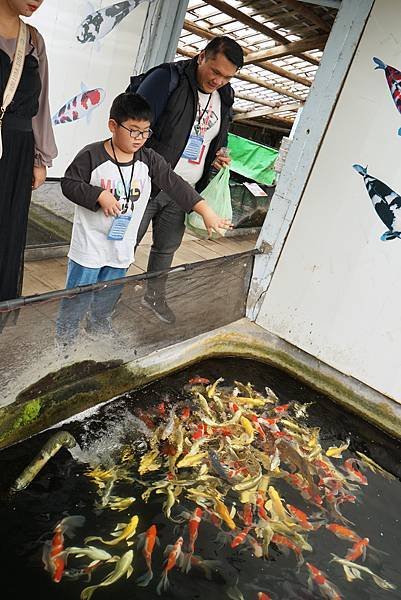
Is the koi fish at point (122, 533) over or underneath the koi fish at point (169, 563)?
over

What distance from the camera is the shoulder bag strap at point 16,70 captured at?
213cm

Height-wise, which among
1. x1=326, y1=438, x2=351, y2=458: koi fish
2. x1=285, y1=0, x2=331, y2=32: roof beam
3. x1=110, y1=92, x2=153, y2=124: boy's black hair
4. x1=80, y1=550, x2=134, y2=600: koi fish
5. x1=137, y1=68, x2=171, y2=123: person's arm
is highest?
x1=285, y1=0, x2=331, y2=32: roof beam

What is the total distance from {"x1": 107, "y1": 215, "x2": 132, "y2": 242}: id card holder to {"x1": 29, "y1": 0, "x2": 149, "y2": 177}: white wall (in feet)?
6.02

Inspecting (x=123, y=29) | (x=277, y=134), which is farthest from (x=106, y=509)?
(x=277, y=134)

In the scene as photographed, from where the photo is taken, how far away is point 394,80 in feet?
10.4

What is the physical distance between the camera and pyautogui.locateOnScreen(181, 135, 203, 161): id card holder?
3234mm

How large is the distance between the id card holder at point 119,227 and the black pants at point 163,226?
583mm

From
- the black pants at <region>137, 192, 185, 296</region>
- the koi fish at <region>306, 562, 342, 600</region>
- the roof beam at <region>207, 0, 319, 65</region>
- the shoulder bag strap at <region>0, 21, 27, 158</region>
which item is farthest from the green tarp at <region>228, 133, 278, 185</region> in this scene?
the koi fish at <region>306, 562, 342, 600</region>

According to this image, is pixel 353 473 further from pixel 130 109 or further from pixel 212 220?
pixel 130 109

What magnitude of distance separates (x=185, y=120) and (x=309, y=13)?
2984mm

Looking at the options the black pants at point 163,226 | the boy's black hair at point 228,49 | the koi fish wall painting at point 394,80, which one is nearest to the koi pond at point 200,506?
the black pants at point 163,226

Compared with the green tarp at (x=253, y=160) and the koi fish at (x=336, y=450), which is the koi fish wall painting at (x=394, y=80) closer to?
the koi fish at (x=336, y=450)

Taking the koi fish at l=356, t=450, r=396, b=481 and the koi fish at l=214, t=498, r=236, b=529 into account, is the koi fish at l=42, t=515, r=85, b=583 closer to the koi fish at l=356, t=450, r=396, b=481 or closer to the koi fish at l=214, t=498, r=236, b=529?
the koi fish at l=214, t=498, r=236, b=529

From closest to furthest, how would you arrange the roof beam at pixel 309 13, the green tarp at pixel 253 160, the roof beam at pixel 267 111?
the roof beam at pixel 309 13 < the green tarp at pixel 253 160 < the roof beam at pixel 267 111
